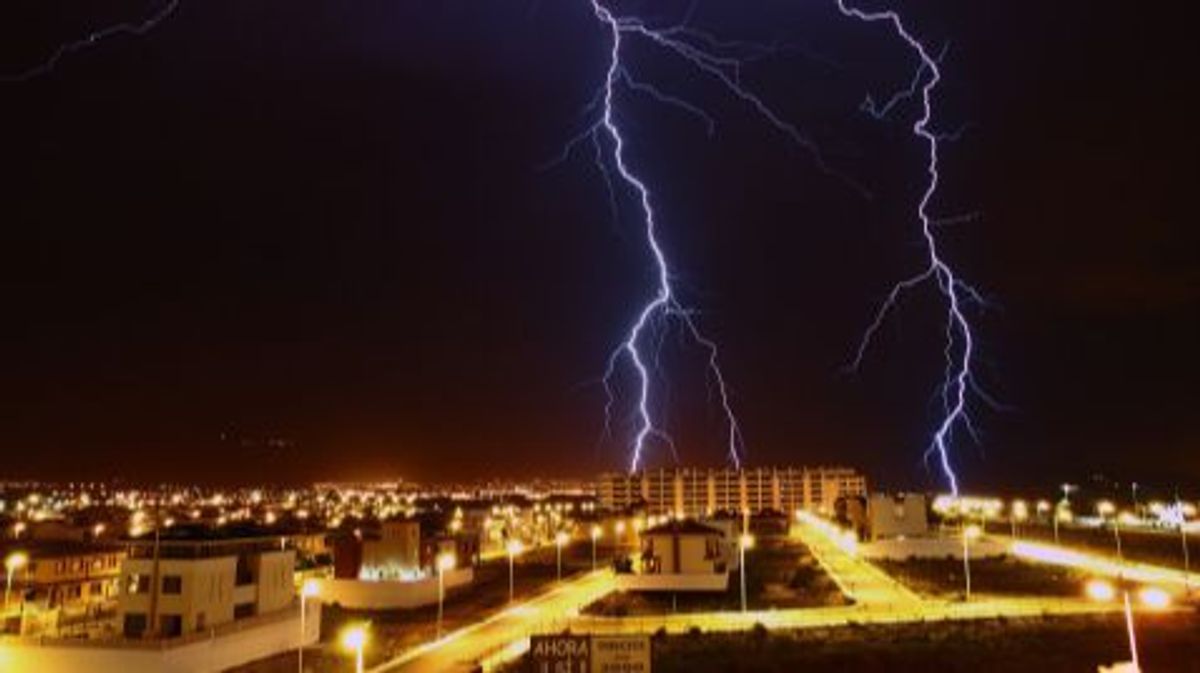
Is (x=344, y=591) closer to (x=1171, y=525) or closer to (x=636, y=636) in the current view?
(x=636, y=636)

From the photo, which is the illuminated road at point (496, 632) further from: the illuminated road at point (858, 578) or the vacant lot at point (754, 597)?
the illuminated road at point (858, 578)

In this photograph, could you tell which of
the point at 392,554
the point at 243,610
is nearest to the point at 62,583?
the point at 392,554

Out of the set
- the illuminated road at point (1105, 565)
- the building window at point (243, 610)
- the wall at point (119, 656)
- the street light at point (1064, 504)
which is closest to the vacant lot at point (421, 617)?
the wall at point (119, 656)

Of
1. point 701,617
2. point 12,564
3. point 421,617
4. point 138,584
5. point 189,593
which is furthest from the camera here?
point 12,564

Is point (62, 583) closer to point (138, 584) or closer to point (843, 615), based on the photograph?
point (138, 584)

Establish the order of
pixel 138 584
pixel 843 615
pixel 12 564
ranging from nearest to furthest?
pixel 138 584 < pixel 843 615 < pixel 12 564

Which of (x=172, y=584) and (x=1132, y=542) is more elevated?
(x=172, y=584)

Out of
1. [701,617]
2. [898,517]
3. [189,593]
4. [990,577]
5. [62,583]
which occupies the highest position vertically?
[898,517]
